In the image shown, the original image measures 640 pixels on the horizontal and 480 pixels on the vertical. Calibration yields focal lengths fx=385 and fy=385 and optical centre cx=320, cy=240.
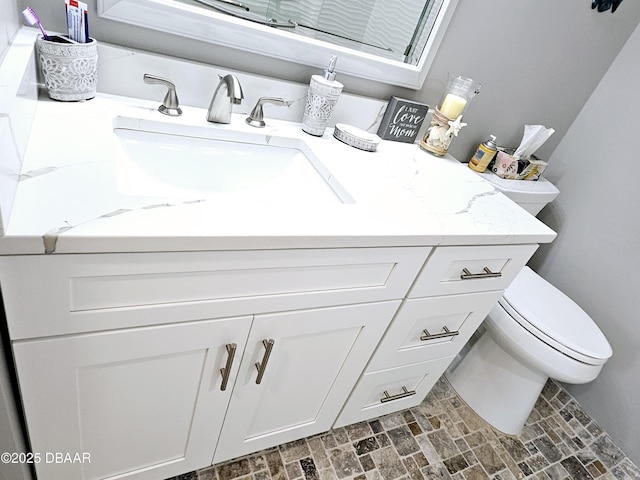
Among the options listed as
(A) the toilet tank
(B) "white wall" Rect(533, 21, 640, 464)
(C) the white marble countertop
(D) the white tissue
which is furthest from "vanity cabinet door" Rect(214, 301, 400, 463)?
(B) "white wall" Rect(533, 21, 640, 464)

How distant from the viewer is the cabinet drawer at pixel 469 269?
2.89 ft

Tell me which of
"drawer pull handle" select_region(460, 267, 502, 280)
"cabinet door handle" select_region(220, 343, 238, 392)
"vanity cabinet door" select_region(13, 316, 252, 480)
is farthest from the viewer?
"drawer pull handle" select_region(460, 267, 502, 280)

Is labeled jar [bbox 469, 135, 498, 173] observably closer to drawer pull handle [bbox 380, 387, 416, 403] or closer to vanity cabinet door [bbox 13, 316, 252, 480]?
drawer pull handle [bbox 380, 387, 416, 403]

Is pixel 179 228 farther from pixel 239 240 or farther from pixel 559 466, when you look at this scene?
pixel 559 466

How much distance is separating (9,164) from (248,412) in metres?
0.71

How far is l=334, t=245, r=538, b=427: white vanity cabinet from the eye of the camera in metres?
0.92

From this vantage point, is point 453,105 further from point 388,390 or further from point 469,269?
point 388,390

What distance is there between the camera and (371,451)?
1.25 metres

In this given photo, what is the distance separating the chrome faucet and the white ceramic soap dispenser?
0.68 ft

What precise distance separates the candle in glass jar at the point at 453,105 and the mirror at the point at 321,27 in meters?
0.11

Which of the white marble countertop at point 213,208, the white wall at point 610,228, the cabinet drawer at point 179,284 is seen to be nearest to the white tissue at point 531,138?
the white wall at point 610,228

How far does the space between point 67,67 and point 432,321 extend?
102cm

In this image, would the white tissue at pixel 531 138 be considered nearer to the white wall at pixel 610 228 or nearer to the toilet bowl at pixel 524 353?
the white wall at pixel 610 228

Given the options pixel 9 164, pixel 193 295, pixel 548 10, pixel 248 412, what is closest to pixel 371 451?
pixel 248 412
